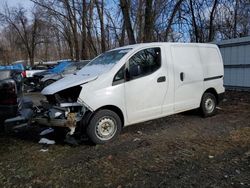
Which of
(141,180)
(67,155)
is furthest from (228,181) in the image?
(67,155)

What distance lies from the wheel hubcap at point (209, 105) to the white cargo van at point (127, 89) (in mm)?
318

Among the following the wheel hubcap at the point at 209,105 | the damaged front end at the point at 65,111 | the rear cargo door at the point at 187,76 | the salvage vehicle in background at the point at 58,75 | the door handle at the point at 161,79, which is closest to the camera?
the damaged front end at the point at 65,111

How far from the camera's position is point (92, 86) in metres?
6.20

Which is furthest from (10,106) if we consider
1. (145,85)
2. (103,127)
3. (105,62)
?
(145,85)

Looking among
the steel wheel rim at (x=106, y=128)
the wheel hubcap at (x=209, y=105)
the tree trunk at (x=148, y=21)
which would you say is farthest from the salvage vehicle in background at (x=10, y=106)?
the tree trunk at (x=148, y=21)

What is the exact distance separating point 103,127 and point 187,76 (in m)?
2.58

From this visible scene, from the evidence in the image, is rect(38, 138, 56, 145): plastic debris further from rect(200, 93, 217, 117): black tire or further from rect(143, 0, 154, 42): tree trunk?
rect(143, 0, 154, 42): tree trunk

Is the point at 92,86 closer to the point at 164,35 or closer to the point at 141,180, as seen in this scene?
the point at 141,180

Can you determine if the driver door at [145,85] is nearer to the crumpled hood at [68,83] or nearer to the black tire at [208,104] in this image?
the crumpled hood at [68,83]

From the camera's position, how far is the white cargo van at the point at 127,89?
6.23 metres

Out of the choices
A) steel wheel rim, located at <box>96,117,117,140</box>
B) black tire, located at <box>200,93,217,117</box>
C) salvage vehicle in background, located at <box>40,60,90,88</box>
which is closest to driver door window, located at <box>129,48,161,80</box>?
steel wheel rim, located at <box>96,117,117,140</box>

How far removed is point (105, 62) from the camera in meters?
7.09

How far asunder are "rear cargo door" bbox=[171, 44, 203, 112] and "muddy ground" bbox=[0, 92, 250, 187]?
59 cm

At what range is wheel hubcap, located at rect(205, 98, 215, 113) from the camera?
846cm
